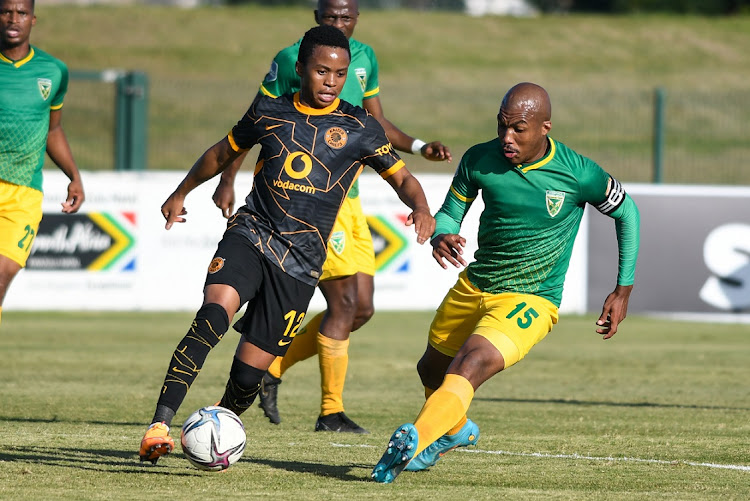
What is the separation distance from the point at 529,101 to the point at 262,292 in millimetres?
1587

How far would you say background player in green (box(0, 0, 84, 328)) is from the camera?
7.62 meters

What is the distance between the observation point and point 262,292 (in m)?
6.21

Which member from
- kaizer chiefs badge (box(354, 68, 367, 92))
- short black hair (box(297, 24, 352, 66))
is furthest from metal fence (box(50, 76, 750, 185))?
short black hair (box(297, 24, 352, 66))

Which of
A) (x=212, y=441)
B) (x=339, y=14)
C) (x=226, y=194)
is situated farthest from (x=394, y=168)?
(x=339, y=14)

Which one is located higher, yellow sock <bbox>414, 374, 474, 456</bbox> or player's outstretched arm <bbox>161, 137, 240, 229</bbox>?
player's outstretched arm <bbox>161, 137, 240, 229</bbox>

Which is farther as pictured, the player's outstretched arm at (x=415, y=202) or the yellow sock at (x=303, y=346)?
the yellow sock at (x=303, y=346)

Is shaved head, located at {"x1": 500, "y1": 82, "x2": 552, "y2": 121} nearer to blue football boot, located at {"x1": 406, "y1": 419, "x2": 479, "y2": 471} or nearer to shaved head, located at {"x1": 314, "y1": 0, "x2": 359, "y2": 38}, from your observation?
blue football boot, located at {"x1": 406, "y1": 419, "x2": 479, "y2": 471}

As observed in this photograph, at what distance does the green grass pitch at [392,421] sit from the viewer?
18.9 feet

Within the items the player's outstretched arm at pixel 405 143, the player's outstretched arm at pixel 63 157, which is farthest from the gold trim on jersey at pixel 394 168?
the player's outstretched arm at pixel 63 157

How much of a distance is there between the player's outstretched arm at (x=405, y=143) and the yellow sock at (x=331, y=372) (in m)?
1.29

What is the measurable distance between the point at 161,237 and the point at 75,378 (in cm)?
584

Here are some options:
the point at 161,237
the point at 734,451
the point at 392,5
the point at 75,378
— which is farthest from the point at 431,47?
the point at 734,451

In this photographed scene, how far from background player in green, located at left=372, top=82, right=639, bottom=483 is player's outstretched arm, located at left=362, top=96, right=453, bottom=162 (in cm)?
83

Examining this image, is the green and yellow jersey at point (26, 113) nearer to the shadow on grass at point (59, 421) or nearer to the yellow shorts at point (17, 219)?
the yellow shorts at point (17, 219)
